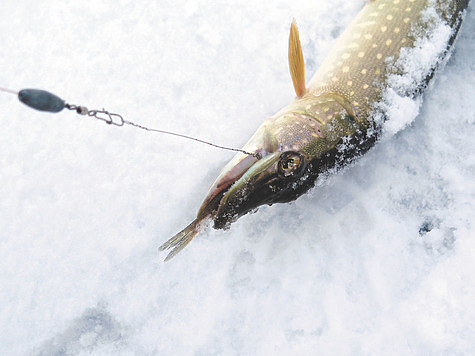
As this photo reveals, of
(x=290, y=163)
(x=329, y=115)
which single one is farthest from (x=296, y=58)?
(x=290, y=163)

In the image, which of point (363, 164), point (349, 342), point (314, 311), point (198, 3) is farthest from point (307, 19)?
point (349, 342)

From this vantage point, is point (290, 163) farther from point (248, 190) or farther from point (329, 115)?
point (329, 115)

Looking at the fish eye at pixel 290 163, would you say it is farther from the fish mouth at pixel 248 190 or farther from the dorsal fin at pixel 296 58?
the dorsal fin at pixel 296 58

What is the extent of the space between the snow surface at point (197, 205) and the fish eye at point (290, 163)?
456 millimetres

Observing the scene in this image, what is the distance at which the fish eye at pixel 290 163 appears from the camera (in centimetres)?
190

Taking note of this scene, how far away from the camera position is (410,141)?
7.99 feet

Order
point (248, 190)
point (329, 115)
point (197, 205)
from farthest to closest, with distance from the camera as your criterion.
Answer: point (197, 205) < point (329, 115) < point (248, 190)

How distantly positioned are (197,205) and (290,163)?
76cm

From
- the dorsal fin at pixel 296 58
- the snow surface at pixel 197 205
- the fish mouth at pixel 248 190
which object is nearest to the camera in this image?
the fish mouth at pixel 248 190

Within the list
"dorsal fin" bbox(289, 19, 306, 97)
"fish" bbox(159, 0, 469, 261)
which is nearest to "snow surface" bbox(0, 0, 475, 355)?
"fish" bbox(159, 0, 469, 261)

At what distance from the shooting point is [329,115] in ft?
6.68

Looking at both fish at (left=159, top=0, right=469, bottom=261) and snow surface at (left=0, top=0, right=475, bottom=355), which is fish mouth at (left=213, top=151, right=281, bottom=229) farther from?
snow surface at (left=0, top=0, right=475, bottom=355)

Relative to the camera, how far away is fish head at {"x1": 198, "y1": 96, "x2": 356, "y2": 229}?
6.11 ft

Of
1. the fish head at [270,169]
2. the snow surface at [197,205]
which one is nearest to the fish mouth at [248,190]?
the fish head at [270,169]
